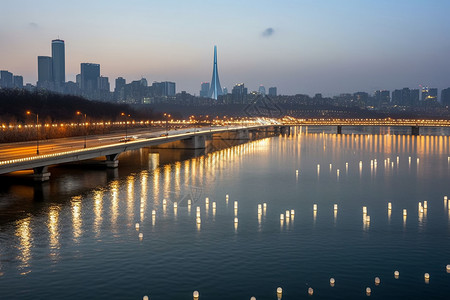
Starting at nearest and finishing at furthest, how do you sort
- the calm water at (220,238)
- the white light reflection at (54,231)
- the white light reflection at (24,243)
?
the calm water at (220,238) < the white light reflection at (24,243) < the white light reflection at (54,231)

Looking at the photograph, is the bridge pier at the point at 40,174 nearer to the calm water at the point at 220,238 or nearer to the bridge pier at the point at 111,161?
the calm water at the point at 220,238

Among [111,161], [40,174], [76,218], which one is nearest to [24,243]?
[76,218]

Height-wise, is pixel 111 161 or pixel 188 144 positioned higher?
pixel 188 144

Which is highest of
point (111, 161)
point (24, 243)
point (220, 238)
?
point (111, 161)

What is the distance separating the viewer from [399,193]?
2359 inches

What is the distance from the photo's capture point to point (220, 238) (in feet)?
125

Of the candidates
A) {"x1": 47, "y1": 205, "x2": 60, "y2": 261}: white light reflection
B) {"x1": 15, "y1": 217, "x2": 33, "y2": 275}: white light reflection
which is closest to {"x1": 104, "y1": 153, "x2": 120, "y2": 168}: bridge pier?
{"x1": 47, "y1": 205, "x2": 60, "y2": 261}: white light reflection

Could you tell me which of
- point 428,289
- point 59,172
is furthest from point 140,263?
point 59,172

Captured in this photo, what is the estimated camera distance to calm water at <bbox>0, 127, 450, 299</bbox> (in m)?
28.4

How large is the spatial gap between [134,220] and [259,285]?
18.5m

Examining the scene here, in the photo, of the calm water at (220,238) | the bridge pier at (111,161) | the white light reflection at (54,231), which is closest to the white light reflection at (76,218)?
the calm water at (220,238)

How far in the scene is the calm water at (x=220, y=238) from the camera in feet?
93.1

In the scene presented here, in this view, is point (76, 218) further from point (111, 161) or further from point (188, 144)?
point (188, 144)

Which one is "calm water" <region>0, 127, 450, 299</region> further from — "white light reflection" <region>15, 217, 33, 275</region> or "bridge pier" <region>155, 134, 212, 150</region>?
"bridge pier" <region>155, 134, 212, 150</region>
